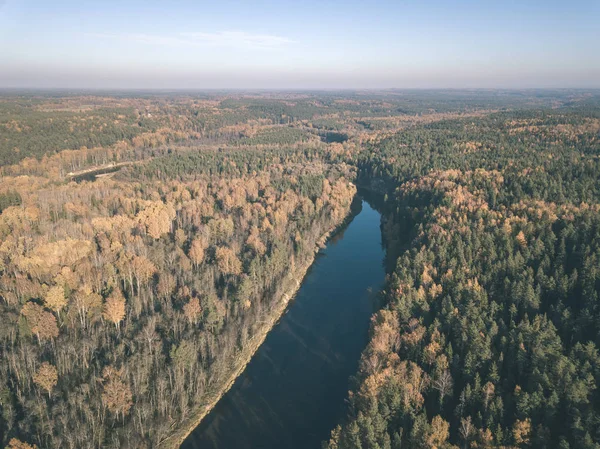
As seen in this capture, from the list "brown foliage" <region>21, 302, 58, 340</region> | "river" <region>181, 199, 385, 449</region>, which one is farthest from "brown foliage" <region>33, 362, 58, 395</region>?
"river" <region>181, 199, 385, 449</region>

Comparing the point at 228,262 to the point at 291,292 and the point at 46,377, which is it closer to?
the point at 291,292

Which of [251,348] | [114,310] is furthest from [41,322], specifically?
[251,348]

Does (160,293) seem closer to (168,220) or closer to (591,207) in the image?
(168,220)

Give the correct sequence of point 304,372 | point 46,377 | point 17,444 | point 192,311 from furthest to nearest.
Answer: point 192,311 < point 304,372 < point 46,377 < point 17,444

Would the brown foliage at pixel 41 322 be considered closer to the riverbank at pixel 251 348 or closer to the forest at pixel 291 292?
the forest at pixel 291 292

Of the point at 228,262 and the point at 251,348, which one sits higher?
the point at 228,262

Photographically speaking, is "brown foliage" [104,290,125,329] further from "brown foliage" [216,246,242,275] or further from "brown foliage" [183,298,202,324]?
"brown foliage" [216,246,242,275]
